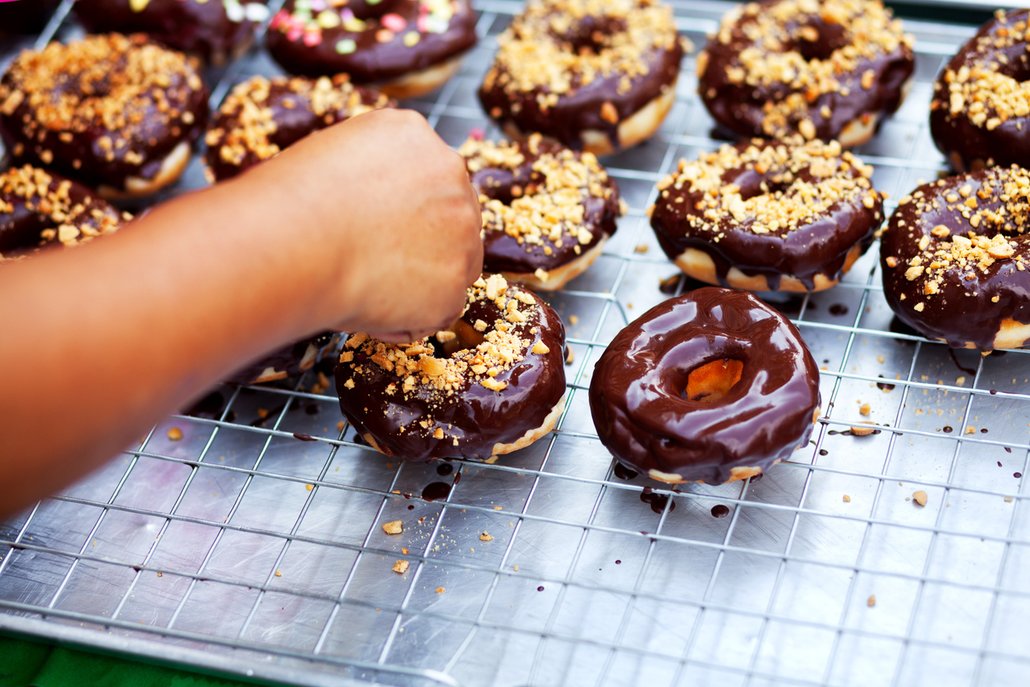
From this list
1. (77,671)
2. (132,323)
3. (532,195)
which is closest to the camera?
(132,323)

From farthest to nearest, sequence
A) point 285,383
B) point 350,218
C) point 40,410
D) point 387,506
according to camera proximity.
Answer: point 285,383 → point 387,506 → point 350,218 → point 40,410

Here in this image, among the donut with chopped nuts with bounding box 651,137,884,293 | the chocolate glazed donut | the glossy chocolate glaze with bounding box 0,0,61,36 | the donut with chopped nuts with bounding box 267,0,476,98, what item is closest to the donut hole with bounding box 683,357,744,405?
the chocolate glazed donut

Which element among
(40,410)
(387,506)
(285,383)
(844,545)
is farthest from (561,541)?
(40,410)

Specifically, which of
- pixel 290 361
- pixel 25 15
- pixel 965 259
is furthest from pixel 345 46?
pixel 965 259

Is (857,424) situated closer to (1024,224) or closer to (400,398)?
(1024,224)

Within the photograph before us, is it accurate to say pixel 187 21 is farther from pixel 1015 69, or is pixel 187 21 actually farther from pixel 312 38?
pixel 1015 69

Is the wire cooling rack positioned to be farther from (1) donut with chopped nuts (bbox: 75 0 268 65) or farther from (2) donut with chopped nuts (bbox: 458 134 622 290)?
(1) donut with chopped nuts (bbox: 75 0 268 65)
